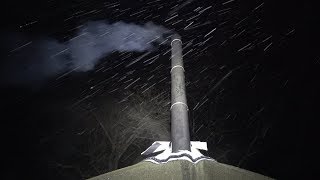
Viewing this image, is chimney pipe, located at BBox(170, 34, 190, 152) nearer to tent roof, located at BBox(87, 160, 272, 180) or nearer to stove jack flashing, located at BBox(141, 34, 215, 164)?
stove jack flashing, located at BBox(141, 34, 215, 164)

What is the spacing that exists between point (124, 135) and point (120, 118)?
1.10m

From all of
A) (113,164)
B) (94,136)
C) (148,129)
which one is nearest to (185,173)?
(113,164)

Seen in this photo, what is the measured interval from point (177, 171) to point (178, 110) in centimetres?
134

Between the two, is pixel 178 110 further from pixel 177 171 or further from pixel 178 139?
pixel 177 171

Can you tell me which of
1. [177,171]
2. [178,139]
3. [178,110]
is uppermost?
[178,110]

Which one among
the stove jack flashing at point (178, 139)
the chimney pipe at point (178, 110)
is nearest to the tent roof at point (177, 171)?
the stove jack flashing at point (178, 139)

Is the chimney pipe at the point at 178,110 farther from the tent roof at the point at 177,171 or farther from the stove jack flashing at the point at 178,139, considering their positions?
the tent roof at the point at 177,171

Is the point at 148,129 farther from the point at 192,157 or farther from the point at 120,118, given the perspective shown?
the point at 192,157

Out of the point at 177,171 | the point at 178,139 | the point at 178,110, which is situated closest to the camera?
the point at 177,171

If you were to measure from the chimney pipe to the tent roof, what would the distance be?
619mm

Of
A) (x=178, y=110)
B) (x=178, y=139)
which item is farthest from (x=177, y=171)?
(x=178, y=110)

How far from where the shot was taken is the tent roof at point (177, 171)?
320 centimetres

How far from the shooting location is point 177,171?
3.20 metres

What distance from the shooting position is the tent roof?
320cm
